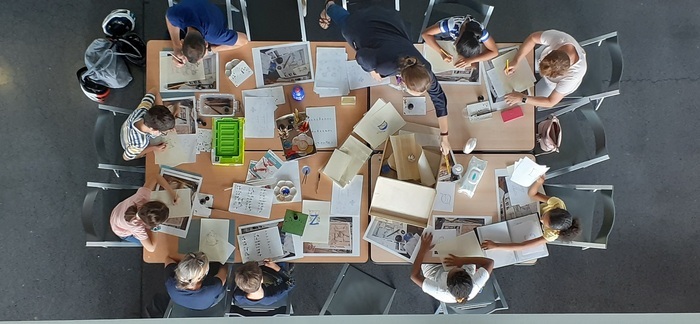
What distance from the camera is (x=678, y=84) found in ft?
12.3

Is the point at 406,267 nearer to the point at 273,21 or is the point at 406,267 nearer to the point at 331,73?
the point at 331,73

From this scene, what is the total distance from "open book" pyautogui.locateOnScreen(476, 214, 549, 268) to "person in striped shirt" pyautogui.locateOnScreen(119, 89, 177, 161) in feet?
5.99

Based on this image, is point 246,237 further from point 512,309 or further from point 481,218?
point 512,309

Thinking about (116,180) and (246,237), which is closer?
(246,237)

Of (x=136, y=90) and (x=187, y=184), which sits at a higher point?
(x=136, y=90)

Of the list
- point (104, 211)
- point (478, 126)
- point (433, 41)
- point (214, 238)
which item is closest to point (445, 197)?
point (478, 126)

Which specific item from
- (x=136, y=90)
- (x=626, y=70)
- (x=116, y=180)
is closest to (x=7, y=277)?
(x=116, y=180)

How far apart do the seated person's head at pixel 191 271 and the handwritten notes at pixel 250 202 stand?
1.10ft

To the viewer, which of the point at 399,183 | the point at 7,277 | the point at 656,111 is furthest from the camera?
the point at 656,111

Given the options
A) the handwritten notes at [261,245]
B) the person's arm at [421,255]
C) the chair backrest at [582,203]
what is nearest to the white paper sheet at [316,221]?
the handwritten notes at [261,245]

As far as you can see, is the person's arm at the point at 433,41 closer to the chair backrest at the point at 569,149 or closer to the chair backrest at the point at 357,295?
the chair backrest at the point at 569,149

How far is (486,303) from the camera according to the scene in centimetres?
292

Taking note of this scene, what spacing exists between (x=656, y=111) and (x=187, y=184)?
3342mm

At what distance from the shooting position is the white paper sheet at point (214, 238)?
9.15ft
